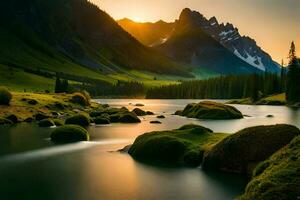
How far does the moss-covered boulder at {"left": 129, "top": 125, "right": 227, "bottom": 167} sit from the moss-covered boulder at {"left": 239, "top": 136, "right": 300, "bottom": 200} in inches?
657

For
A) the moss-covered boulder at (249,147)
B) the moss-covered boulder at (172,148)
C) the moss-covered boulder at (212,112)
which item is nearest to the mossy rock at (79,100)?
the moss-covered boulder at (212,112)

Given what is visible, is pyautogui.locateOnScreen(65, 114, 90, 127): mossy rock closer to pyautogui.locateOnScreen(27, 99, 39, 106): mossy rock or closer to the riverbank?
pyautogui.locateOnScreen(27, 99, 39, 106): mossy rock

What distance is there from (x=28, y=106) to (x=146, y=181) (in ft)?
277

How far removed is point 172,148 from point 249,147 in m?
10.2

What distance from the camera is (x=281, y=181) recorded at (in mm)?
22547

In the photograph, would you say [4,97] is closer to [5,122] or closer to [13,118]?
[13,118]

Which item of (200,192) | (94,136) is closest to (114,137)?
(94,136)

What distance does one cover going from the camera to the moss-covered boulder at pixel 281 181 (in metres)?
21.5

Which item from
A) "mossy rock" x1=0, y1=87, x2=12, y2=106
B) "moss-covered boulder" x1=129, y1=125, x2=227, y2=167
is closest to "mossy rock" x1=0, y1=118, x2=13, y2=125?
"mossy rock" x1=0, y1=87, x2=12, y2=106

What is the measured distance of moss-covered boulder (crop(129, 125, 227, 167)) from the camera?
140ft

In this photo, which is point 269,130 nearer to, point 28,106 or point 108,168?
point 108,168

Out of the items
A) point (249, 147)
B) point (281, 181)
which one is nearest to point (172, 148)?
point (249, 147)

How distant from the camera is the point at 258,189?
893 inches

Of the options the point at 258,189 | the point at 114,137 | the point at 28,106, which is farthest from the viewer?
the point at 28,106
